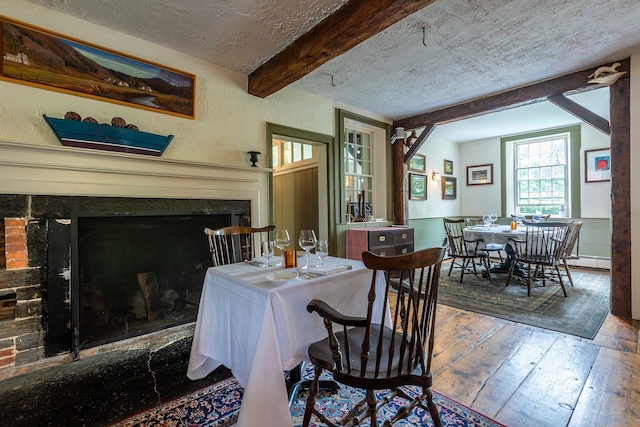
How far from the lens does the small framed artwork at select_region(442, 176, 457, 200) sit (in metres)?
6.27

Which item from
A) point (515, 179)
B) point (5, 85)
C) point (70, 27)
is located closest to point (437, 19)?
point (70, 27)

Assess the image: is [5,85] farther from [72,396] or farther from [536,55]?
[536,55]

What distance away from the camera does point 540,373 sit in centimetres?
187

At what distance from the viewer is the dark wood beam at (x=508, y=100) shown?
3111 millimetres

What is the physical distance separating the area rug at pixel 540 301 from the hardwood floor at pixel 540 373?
0.17 m

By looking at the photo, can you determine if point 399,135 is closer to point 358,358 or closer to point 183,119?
point 183,119

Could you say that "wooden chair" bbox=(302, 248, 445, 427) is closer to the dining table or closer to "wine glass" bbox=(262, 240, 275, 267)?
"wine glass" bbox=(262, 240, 275, 267)

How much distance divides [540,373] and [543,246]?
2411mm

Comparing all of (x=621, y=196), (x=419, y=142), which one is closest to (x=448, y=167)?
(x=419, y=142)

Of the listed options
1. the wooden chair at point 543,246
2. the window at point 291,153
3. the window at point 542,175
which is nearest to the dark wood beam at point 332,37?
the window at point 291,153

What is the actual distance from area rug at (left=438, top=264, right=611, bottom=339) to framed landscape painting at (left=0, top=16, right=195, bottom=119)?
3.42 m

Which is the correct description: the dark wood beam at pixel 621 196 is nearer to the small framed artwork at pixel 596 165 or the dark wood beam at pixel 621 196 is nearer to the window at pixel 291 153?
the small framed artwork at pixel 596 165

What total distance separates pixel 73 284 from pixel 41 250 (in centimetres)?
30

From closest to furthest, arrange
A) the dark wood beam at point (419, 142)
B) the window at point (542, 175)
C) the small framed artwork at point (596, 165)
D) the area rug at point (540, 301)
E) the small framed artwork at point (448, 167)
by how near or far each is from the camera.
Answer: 1. the area rug at point (540, 301)
2. the dark wood beam at point (419, 142)
3. the small framed artwork at point (596, 165)
4. the window at point (542, 175)
5. the small framed artwork at point (448, 167)
